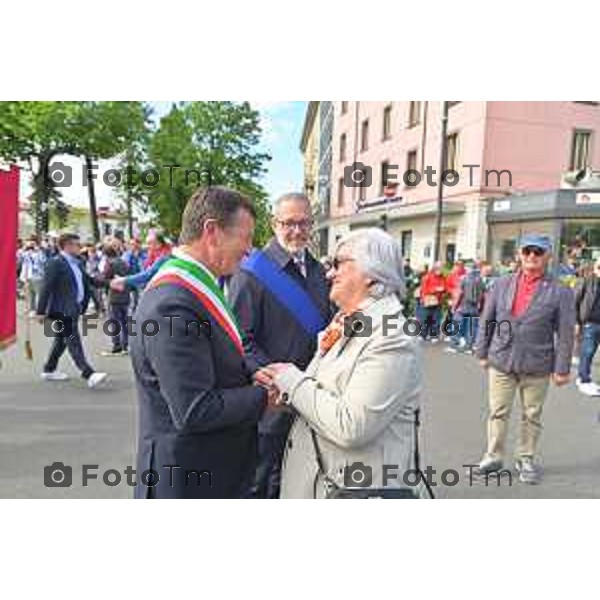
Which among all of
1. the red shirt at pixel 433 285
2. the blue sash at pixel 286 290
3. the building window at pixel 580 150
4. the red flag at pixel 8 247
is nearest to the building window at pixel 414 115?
the building window at pixel 580 150

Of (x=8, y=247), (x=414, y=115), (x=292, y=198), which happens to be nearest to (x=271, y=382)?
(x=292, y=198)

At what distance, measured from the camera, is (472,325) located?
10.6 metres

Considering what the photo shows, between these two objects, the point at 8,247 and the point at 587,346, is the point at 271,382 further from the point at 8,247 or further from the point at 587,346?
the point at 587,346

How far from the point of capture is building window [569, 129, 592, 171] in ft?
57.5

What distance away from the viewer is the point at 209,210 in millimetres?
2012

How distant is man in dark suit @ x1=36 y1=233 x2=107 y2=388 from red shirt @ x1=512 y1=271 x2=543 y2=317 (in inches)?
173

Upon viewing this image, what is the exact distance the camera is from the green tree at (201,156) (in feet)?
15.9

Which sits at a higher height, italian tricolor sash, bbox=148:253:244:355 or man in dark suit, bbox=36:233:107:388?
italian tricolor sash, bbox=148:253:244:355

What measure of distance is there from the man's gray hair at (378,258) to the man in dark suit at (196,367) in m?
0.36

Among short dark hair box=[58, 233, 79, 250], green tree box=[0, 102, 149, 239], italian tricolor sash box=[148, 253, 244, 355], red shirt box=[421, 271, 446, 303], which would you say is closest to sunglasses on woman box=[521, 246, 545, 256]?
italian tricolor sash box=[148, 253, 244, 355]

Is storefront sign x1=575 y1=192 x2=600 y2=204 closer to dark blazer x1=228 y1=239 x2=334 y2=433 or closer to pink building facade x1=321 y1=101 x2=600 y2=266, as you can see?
pink building facade x1=321 y1=101 x2=600 y2=266

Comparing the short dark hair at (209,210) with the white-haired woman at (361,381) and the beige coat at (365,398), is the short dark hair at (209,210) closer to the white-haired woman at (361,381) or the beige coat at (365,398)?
the white-haired woman at (361,381)

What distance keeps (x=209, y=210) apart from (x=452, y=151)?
674 inches

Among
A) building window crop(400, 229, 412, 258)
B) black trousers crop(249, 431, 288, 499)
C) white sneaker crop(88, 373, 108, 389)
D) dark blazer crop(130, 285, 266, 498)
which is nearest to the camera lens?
dark blazer crop(130, 285, 266, 498)
